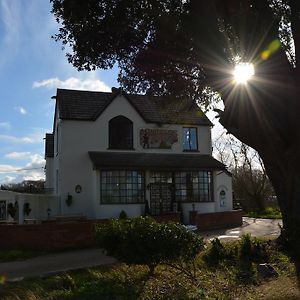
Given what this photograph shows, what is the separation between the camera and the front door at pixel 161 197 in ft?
96.2

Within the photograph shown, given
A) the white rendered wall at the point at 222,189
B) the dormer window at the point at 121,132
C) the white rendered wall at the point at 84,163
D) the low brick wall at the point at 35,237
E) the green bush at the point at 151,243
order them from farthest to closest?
the white rendered wall at the point at 222,189, the dormer window at the point at 121,132, the white rendered wall at the point at 84,163, the low brick wall at the point at 35,237, the green bush at the point at 151,243

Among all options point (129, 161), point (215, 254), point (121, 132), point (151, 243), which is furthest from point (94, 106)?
point (151, 243)

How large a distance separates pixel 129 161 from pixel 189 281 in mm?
18668

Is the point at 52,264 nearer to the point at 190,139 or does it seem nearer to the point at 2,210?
the point at 190,139

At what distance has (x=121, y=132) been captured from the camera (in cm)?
3028

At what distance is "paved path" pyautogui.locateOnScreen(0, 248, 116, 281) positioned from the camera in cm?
1331

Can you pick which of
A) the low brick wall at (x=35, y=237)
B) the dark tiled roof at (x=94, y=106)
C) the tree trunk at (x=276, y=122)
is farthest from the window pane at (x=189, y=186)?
the tree trunk at (x=276, y=122)

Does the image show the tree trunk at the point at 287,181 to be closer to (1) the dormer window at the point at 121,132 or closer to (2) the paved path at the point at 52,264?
(2) the paved path at the point at 52,264

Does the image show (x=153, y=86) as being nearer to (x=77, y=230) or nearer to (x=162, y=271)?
(x=162, y=271)

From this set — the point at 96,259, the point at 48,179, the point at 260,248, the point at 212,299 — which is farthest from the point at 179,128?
the point at 212,299

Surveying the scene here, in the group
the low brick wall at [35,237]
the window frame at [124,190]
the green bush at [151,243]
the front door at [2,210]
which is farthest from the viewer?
the front door at [2,210]

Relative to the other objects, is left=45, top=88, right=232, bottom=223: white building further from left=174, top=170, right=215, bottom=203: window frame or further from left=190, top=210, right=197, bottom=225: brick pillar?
left=190, top=210, right=197, bottom=225: brick pillar

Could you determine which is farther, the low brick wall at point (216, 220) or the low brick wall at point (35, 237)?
the low brick wall at point (216, 220)

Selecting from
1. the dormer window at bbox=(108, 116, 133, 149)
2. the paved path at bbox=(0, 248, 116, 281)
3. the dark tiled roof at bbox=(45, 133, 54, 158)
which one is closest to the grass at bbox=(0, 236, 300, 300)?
the paved path at bbox=(0, 248, 116, 281)
